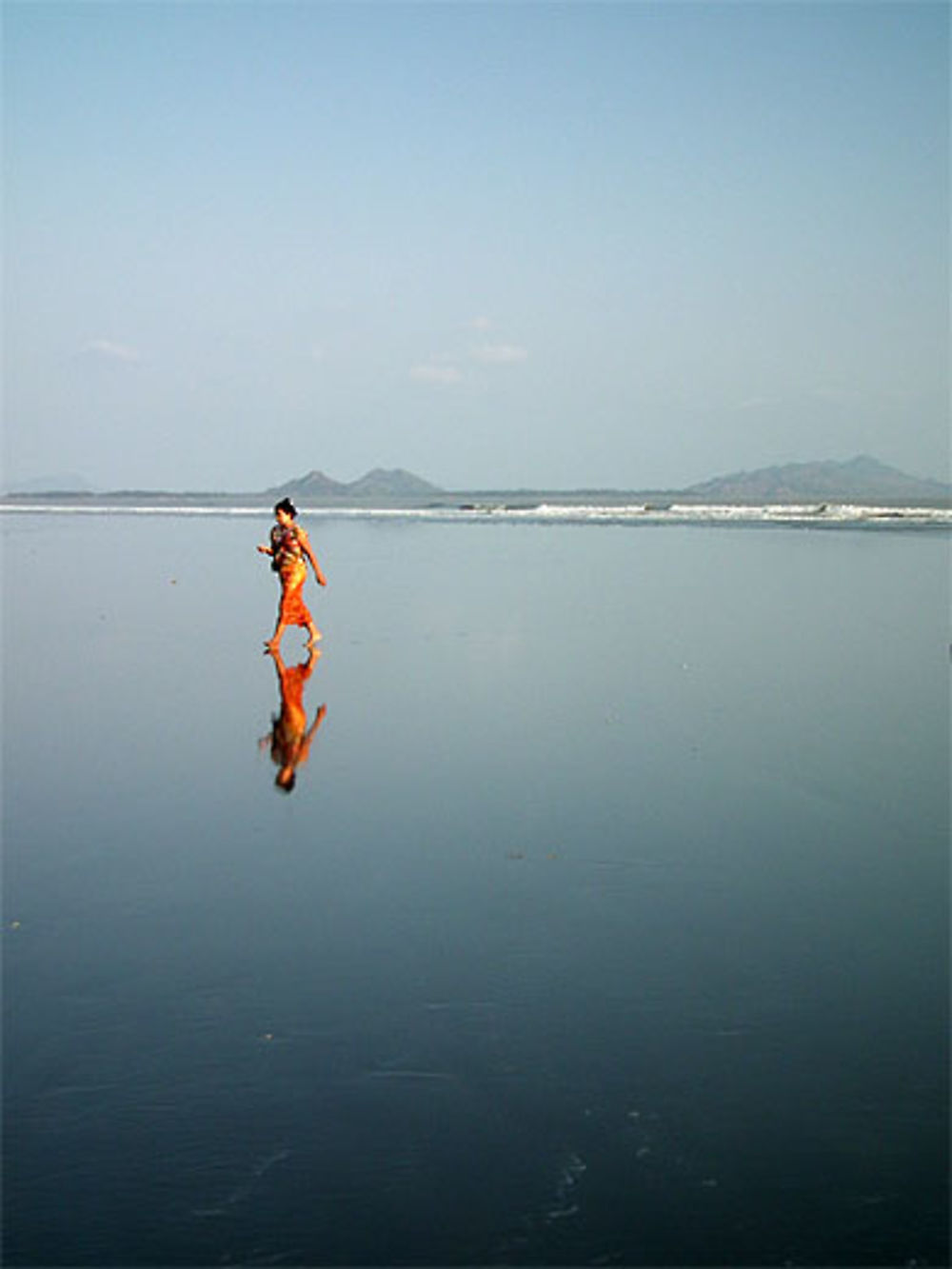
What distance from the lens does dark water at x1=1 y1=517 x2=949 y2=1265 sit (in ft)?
13.6

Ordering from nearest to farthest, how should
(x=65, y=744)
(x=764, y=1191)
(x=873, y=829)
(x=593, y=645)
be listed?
(x=764, y=1191), (x=873, y=829), (x=65, y=744), (x=593, y=645)

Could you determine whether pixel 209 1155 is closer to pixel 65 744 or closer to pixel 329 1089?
pixel 329 1089

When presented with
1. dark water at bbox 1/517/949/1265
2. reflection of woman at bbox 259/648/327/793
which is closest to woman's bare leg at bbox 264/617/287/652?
reflection of woman at bbox 259/648/327/793

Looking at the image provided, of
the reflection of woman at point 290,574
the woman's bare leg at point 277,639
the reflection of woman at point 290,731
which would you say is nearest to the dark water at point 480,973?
the reflection of woman at point 290,731

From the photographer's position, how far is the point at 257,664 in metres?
15.2

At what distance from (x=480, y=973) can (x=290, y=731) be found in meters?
5.72

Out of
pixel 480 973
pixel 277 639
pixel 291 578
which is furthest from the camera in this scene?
pixel 291 578

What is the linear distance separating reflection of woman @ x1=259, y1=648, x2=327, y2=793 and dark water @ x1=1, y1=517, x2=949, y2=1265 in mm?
142

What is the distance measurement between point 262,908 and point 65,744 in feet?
15.4

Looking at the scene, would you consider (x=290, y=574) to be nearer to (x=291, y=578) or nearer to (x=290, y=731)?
(x=291, y=578)

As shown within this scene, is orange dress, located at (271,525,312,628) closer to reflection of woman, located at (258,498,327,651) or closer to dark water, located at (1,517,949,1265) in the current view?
reflection of woman, located at (258,498,327,651)

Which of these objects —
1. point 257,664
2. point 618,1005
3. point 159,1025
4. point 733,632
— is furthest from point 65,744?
point 733,632

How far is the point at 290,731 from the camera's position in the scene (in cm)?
1137

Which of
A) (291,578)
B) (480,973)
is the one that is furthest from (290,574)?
(480,973)
